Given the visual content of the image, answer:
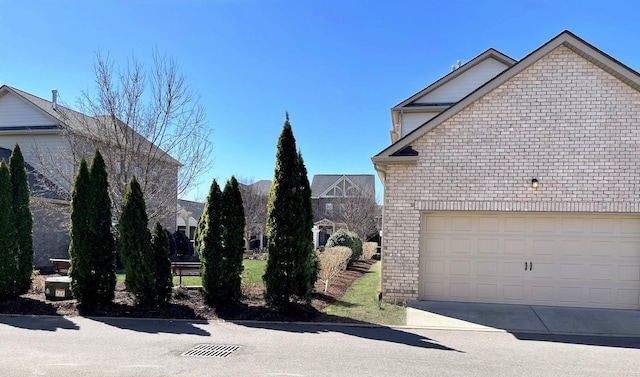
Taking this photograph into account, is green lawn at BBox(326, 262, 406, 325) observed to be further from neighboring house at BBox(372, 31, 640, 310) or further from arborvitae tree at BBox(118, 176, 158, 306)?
arborvitae tree at BBox(118, 176, 158, 306)

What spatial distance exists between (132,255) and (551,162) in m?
9.94

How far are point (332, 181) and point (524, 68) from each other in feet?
114

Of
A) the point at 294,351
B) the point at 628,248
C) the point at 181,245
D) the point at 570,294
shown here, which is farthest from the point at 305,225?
the point at 181,245

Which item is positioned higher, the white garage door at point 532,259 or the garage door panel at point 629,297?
the white garage door at point 532,259

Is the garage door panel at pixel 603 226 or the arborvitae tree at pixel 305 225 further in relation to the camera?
the garage door panel at pixel 603 226

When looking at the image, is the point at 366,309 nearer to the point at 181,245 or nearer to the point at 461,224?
the point at 461,224

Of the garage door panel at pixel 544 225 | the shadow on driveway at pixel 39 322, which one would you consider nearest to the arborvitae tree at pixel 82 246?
the shadow on driveway at pixel 39 322

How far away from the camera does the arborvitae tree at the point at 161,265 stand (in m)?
8.91

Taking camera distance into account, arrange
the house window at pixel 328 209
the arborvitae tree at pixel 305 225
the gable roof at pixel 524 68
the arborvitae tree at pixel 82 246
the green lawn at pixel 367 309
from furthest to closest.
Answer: the house window at pixel 328 209 < the gable roof at pixel 524 68 < the arborvitae tree at pixel 82 246 < the arborvitae tree at pixel 305 225 < the green lawn at pixel 367 309

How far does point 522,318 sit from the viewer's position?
849 cm

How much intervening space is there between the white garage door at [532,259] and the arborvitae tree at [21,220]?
32.6 feet

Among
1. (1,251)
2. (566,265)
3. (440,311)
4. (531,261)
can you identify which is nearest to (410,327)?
(440,311)

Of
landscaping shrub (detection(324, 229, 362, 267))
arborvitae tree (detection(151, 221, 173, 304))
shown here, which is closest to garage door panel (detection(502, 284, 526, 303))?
arborvitae tree (detection(151, 221, 173, 304))

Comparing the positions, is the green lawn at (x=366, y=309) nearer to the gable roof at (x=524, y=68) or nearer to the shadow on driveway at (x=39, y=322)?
the gable roof at (x=524, y=68)
